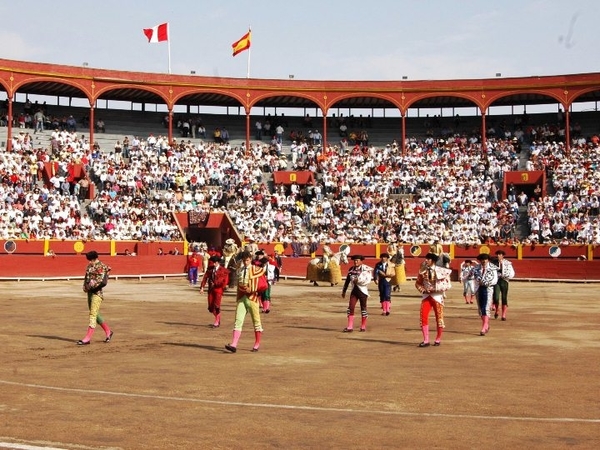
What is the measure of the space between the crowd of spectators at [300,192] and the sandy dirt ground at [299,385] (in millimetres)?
18058

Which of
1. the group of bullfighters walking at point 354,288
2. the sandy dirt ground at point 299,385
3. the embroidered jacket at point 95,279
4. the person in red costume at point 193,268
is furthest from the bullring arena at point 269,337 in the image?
the person in red costume at point 193,268

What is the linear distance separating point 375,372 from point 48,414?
13.4ft

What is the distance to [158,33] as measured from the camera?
4569 cm

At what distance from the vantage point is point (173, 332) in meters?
14.4

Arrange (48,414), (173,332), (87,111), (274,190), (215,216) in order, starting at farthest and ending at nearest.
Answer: (87,111)
(274,190)
(215,216)
(173,332)
(48,414)

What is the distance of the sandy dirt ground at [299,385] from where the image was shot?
668 centimetres

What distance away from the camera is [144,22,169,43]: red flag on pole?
4541cm

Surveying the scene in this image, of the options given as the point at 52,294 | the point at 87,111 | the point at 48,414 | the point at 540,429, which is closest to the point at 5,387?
the point at 48,414

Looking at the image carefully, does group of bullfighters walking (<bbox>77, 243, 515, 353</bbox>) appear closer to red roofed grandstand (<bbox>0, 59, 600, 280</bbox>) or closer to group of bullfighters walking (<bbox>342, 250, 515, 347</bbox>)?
group of bullfighters walking (<bbox>342, 250, 515, 347</bbox>)

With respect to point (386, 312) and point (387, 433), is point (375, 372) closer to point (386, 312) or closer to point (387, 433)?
point (387, 433)

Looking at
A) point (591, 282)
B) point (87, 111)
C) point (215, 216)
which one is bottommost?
point (591, 282)

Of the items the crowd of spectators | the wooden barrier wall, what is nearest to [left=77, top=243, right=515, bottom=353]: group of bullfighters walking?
the wooden barrier wall

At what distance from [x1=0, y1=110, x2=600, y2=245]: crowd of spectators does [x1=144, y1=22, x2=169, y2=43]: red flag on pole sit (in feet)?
18.8

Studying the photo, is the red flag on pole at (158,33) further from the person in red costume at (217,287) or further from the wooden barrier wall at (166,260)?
the person in red costume at (217,287)
